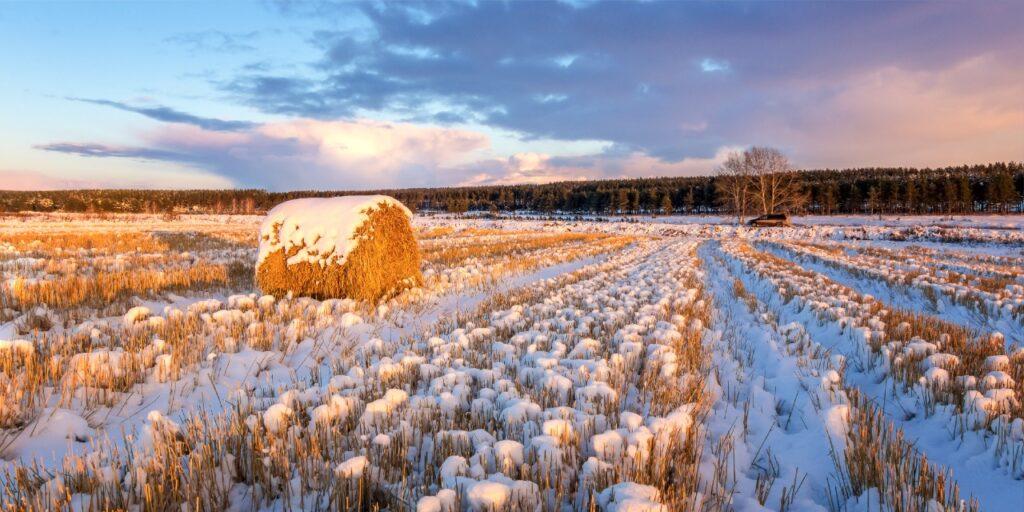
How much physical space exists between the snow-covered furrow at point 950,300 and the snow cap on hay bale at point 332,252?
1003 cm

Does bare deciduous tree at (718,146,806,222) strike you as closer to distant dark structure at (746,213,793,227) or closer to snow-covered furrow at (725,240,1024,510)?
distant dark structure at (746,213,793,227)

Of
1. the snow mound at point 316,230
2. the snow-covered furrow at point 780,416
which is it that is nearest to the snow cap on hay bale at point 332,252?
the snow mound at point 316,230

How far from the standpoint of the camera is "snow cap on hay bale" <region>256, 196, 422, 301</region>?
9250 mm

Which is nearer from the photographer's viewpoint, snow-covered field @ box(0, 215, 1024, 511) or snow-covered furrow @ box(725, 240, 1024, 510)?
snow-covered field @ box(0, 215, 1024, 511)

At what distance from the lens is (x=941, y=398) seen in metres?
4.18

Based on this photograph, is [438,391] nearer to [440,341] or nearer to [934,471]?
[440,341]

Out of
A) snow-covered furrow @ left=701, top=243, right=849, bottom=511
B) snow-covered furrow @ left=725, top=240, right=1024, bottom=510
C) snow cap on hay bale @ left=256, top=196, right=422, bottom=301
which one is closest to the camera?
snow-covered furrow @ left=701, top=243, right=849, bottom=511

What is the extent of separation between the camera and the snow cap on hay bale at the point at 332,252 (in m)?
9.25

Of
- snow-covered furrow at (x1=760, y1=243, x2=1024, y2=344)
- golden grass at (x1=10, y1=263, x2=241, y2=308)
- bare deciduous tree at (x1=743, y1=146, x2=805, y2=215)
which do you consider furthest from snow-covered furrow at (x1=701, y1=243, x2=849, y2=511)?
bare deciduous tree at (x1=743, y1=146, x2=805, y2=215)

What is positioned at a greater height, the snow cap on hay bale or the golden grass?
the snow cap on hay bale

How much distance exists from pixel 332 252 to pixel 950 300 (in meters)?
12.3

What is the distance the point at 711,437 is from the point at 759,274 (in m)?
11.7

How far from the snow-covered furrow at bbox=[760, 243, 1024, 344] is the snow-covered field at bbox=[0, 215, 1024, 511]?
159 millimetres

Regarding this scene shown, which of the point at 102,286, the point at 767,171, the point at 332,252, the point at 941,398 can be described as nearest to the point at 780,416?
the point at 941,398
